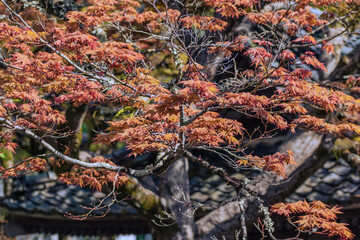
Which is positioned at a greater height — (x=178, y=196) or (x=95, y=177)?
(x=95, y=177)

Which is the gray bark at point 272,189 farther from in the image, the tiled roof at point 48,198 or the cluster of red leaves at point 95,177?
the tiled roof at point 48,198

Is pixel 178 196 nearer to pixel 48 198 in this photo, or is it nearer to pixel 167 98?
pixel 48 198

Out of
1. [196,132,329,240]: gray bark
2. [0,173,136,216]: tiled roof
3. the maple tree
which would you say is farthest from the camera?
[0,173,136,216]: tiled roof

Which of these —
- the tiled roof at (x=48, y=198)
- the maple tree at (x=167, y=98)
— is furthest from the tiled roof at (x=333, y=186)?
the tiled roof at (x=48, y=198)

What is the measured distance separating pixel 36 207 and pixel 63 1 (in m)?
4.55

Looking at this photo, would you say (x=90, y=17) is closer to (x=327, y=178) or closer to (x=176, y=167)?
(x=176, y=167)

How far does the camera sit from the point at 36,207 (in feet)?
30.1

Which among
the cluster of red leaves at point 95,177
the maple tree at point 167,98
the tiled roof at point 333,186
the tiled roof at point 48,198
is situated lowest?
the tiled roof at point 48,198

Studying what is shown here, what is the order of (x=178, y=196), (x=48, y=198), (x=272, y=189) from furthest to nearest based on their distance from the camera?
(x=48, y=198) < (x=178, y=196) < (x=272, y=189)

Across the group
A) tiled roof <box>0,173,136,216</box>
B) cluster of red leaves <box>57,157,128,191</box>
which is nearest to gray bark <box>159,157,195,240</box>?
cluster of red leaves <box>57,157,128,191</box>

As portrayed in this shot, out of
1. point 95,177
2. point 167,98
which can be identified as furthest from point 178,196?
point 167,98

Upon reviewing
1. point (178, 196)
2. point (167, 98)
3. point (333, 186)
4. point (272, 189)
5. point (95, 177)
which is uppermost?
point (167, 98)

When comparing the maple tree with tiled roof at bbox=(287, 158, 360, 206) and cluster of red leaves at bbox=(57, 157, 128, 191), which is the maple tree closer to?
cluster of red leaves at bbox=(57, 157, 128, 191)

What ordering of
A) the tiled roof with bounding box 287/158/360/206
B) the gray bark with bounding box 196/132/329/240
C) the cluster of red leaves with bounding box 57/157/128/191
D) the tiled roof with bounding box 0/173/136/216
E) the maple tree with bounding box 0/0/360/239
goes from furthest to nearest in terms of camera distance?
the tiled roof with bounding box 0/173/136/216
the tiled roof with bounding box 287/158/360/206
the gray bark with bounding box 196/132/329/240
the cluster of red leaves with bounding box 57/157/128/191
the maple tree with bounding box 0/0/360/239
